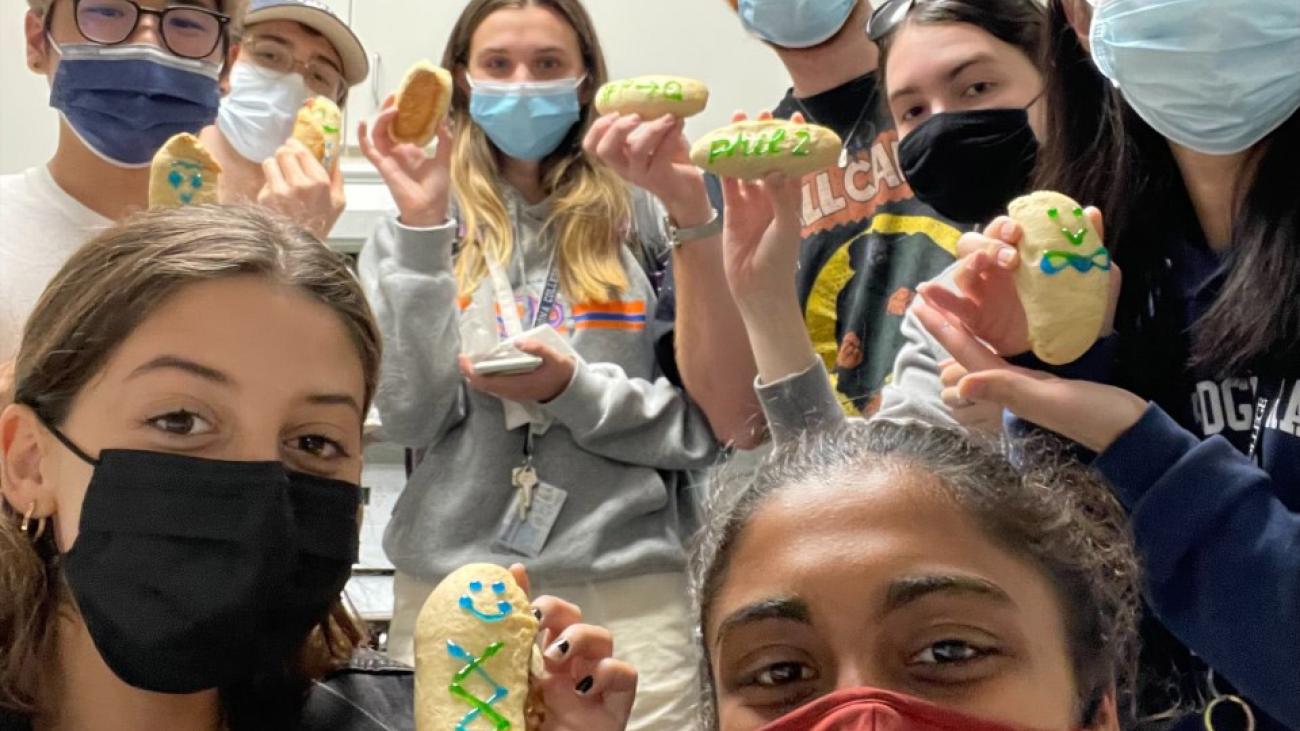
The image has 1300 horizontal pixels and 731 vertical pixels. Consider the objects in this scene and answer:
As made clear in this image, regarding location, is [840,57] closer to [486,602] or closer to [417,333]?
[417,333]

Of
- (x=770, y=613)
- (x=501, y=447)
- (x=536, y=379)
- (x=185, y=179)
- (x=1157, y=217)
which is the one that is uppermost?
(x=185, y=179)

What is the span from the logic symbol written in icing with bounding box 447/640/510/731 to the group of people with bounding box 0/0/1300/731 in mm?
91

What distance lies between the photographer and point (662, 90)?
2.37 metres

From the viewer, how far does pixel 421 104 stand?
2512 millimetres

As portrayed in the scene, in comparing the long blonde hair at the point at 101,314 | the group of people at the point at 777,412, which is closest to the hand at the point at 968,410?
the group of people at the point at 777,412

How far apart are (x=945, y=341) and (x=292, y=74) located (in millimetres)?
1823

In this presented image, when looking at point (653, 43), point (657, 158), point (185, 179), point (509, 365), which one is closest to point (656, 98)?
point (657, 158)

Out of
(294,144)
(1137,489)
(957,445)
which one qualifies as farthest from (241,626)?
(294,144)

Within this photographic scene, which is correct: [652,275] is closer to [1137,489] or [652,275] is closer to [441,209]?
[441,209]

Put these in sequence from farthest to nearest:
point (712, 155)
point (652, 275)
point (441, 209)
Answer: point (652, 275) → point (441, 209) → point (712, 155)

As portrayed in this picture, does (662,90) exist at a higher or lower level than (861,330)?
higher

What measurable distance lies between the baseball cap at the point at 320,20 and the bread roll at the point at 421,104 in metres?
0.55

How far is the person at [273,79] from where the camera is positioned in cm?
281

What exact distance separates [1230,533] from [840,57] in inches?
51.8
